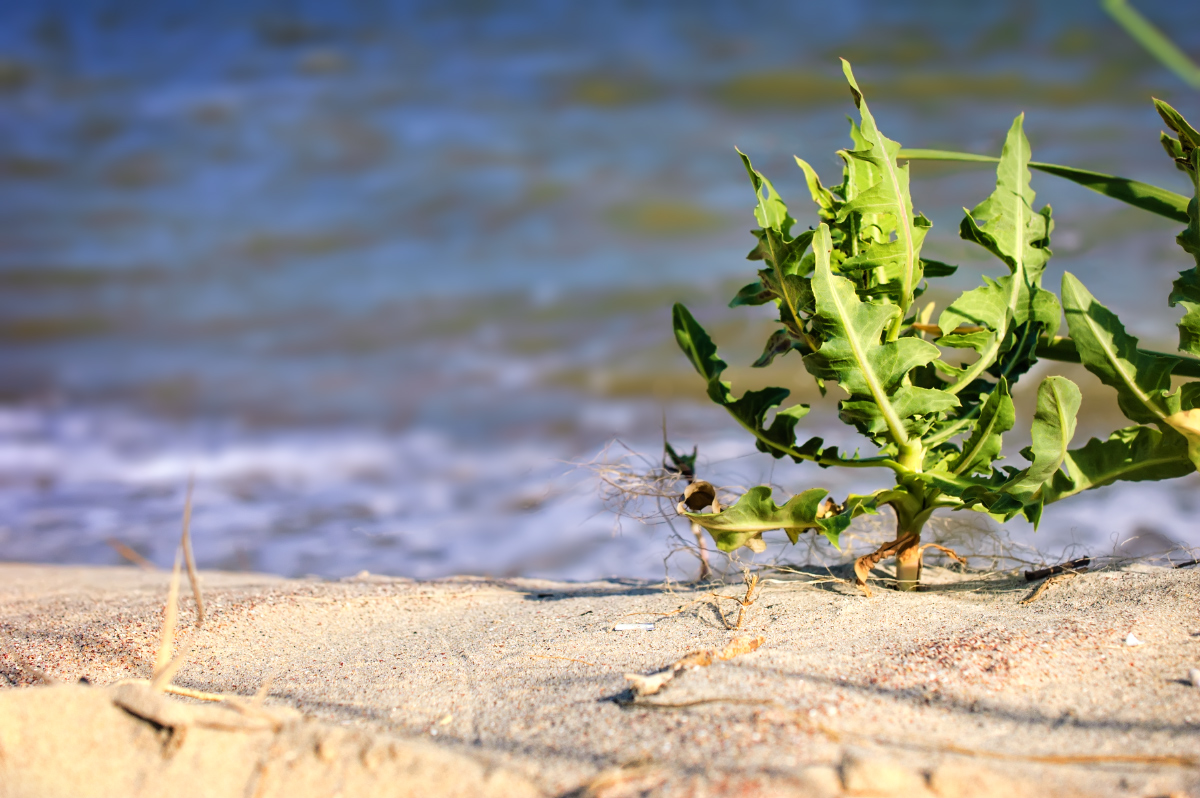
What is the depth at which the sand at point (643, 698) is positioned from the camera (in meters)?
1.20

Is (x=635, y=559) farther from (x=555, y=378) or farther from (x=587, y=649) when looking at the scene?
(x=555, y=378)

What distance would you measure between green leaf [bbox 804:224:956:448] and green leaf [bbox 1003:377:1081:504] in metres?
0.23

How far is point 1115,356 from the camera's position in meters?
1.80

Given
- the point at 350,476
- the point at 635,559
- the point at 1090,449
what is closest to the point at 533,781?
the point at 1090,449

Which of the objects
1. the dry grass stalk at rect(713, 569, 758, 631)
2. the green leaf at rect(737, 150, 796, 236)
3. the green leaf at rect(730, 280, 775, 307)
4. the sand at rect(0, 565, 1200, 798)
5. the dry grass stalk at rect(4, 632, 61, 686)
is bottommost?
the dry grass stalk at rect(4, 632, 61, 686)

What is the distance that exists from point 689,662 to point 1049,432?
2.82 ft

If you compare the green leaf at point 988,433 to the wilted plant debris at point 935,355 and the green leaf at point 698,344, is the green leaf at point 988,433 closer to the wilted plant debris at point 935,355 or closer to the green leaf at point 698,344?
the wilted plant debris at point 935,355

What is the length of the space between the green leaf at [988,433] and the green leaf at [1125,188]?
0.57 metres

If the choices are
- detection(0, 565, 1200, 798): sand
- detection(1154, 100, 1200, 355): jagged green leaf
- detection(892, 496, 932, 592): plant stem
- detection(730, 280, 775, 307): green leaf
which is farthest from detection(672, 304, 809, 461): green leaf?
detection(1154, 100, 1200, 355): jagged green leaf

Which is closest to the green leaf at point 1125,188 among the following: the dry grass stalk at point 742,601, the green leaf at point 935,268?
the green leaf at point 935,268

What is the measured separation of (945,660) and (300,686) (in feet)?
4.16

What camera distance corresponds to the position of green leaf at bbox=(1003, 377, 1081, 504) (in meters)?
1.70

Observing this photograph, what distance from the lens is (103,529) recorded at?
17.0 ft

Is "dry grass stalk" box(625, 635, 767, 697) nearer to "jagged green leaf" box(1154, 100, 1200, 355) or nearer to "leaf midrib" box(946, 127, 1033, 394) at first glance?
"leaf midrib" box(946, 127, 1033, 394)
